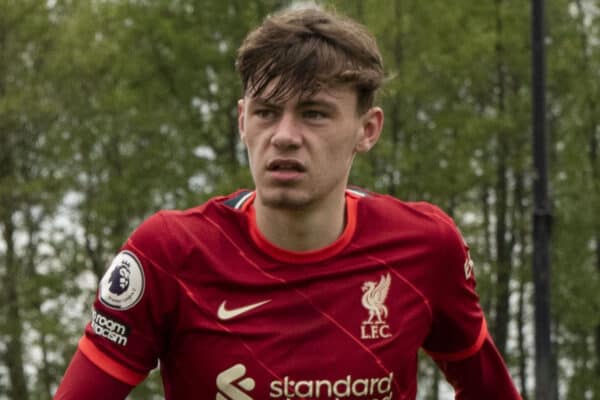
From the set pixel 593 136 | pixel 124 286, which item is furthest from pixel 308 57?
pixel 593 136

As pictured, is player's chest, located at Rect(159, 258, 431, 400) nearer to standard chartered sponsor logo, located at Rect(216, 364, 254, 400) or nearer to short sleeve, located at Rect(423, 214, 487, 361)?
standard chartered sponsor logo, located at Rect(216, 364, 254, 400)

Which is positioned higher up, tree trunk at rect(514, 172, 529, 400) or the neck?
the neck

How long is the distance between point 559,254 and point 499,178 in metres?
1.98

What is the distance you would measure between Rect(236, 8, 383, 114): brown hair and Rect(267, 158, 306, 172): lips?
18 cm

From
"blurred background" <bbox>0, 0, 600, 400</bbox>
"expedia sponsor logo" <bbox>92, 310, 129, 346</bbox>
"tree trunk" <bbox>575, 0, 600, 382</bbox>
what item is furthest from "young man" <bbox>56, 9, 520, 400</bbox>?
"tree trunk" <bbox>575, 0, 600, 382</bbox>

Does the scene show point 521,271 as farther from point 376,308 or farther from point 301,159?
point 301,159

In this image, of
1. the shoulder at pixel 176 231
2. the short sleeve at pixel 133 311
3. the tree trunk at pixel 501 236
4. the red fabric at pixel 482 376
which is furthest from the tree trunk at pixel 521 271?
the short sleeve at pixel 133 311

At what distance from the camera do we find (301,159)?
11.6 ft

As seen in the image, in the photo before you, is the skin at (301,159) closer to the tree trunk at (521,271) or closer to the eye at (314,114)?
the eye at (314,114)

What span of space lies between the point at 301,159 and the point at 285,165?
55 mm

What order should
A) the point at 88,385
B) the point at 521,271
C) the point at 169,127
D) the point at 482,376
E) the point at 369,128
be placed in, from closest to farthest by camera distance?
the point at 88,385 → the point at 369,128 → the point at 482,376 → the point at 169,127 → the point at 521,271

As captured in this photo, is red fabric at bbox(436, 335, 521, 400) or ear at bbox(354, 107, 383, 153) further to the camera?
red fabric at bbox(436, 335, 521, 400)

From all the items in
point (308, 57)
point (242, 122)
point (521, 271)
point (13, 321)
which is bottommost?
point (521, 271)

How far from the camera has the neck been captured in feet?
12.1
